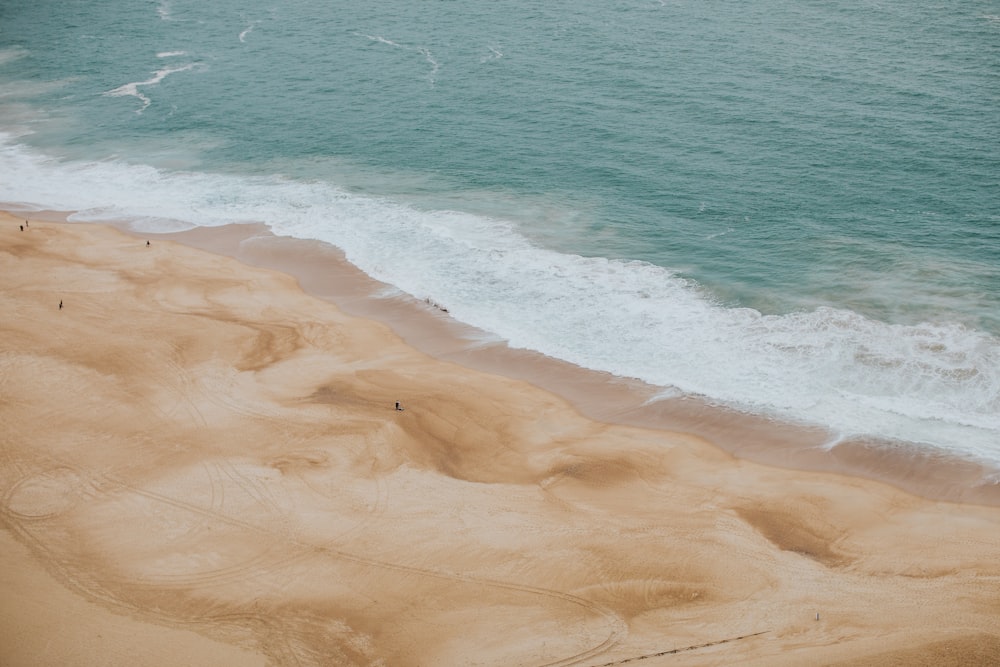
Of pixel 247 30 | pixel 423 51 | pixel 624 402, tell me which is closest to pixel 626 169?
pixel 624 402

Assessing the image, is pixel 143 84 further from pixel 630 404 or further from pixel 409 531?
pixel 409 531

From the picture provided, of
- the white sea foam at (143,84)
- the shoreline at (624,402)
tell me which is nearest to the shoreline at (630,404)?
the shoreline at (624,402)

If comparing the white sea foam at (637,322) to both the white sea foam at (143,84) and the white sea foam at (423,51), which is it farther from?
the white sea foam at (423,51)

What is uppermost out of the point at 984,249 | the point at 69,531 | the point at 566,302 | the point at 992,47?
the point at 992,47

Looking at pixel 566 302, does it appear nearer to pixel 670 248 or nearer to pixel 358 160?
pixel 670 248

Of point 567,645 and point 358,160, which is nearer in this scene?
point 567,645

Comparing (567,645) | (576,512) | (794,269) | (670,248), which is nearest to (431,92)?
(670,248)

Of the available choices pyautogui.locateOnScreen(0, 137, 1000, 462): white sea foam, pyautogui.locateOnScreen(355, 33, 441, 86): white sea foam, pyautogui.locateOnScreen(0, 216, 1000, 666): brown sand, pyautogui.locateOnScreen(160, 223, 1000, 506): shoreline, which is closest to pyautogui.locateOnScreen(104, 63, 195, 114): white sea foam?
pyautogui.locateOnScreen(355, 33, 441, 86): white sea foam
